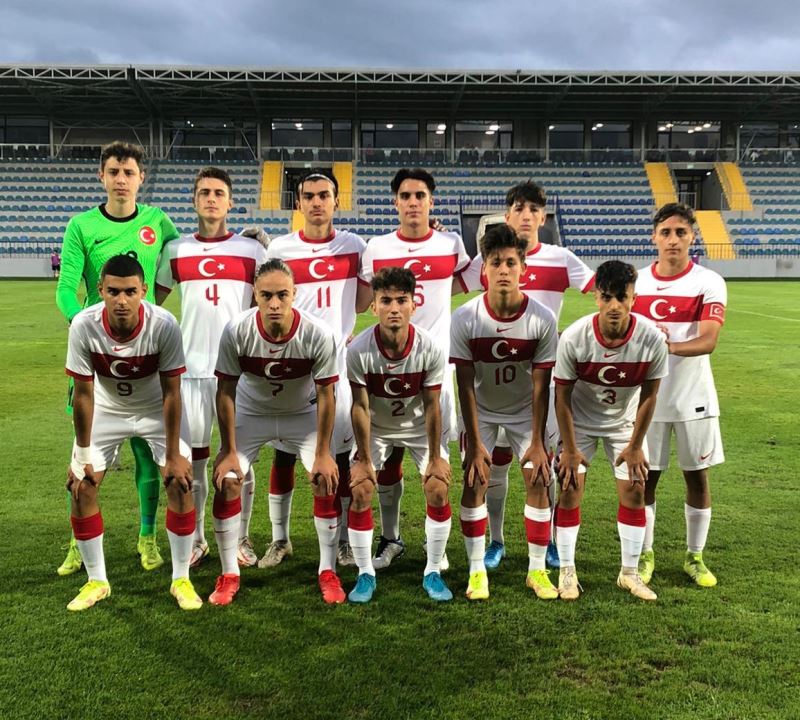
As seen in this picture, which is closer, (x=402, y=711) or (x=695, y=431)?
(x=402, y=711)

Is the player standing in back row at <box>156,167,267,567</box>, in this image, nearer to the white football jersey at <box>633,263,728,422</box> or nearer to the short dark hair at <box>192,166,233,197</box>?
the short dark hair at <box>192,166,233,197</box>

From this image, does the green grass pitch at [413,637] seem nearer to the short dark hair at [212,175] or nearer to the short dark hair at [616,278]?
the short dark hair at [616,278]

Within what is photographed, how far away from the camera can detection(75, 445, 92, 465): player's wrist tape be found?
11.1 ft

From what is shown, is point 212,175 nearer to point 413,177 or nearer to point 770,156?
point 413,177

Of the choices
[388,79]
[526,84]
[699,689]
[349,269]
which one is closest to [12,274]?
[388,79]

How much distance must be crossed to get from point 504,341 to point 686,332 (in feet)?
3.30

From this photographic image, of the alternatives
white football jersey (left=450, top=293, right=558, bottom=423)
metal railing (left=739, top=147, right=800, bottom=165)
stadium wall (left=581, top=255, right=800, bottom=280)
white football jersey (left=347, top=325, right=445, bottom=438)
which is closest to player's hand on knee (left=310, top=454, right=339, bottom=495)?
white football jersey (left=347, top=325, right=445, bottom=438)

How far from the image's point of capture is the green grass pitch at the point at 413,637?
2.62 m

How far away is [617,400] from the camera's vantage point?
3572 mm

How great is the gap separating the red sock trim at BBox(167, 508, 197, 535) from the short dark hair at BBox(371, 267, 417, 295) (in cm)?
145

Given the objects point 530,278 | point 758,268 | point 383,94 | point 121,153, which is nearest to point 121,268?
A: point 121,153

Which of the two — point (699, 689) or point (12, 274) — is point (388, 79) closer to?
point (12, 274)

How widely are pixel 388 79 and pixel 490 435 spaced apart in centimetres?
3060

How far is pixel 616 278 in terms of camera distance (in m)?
3.33
